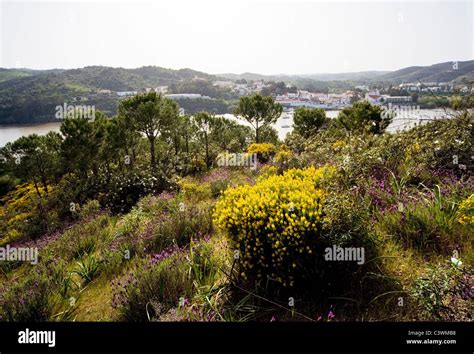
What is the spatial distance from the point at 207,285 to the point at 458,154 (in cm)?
489

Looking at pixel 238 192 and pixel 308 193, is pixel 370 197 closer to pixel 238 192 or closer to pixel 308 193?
pixel 308 193

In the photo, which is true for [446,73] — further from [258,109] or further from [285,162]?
[285,162]

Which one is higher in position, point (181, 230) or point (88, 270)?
point (181, 230)

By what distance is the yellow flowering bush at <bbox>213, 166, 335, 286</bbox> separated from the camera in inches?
110

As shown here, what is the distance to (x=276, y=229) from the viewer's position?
9.47ft

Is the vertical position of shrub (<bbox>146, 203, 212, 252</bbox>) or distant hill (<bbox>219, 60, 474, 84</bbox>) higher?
distant hill (<bbox>219, 60, 474, 84</bbox>)

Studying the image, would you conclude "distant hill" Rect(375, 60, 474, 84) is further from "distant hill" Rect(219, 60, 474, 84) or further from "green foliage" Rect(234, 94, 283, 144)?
"green foliage" Rect(234, 94, 283, 144)

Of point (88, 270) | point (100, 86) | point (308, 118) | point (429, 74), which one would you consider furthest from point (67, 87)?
point (88, 270)

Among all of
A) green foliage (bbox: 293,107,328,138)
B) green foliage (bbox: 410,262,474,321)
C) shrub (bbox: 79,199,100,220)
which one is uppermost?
green foliage (bbox: 293,107,328,138)

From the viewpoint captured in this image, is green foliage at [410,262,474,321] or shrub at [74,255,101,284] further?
shrub at [74,255,101,284]

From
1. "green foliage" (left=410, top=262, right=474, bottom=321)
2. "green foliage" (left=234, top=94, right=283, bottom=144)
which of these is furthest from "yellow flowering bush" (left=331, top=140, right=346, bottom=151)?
"green foliage" (left=234, top=94, right=283, bottom=144)

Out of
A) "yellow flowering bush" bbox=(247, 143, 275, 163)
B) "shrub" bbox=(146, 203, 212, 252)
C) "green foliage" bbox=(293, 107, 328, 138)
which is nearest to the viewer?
"shrub" bbox=(146, 203, 212, 252)

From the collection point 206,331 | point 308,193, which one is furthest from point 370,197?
point 206,331
